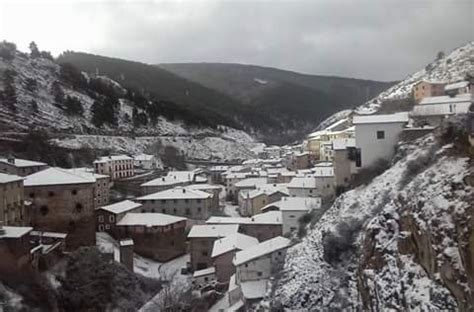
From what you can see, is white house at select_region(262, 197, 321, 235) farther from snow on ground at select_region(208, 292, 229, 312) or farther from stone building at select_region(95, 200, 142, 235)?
stone building at select_region(95, 200, 142, 235)

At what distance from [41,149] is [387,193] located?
1891 inches

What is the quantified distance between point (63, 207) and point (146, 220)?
7697 millimetres

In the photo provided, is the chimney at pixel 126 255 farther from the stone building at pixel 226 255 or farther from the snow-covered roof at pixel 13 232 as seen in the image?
the snow-covered roof at pixel 13 232

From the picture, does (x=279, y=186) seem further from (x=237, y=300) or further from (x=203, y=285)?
(x=237, y=300)

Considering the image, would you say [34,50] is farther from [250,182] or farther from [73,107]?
[250,182]

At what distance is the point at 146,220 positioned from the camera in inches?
1795

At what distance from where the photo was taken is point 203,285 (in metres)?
37.3

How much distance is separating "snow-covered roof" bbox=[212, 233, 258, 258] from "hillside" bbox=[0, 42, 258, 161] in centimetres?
3868

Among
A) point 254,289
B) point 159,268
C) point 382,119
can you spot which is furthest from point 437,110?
point 159,268

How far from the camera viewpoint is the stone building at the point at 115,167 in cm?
6288

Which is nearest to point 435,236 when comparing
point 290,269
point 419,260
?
point 419,260

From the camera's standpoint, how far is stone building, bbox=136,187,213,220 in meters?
52.3

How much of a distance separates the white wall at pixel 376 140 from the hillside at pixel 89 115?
47213 millimetres

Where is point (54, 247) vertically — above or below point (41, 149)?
below
